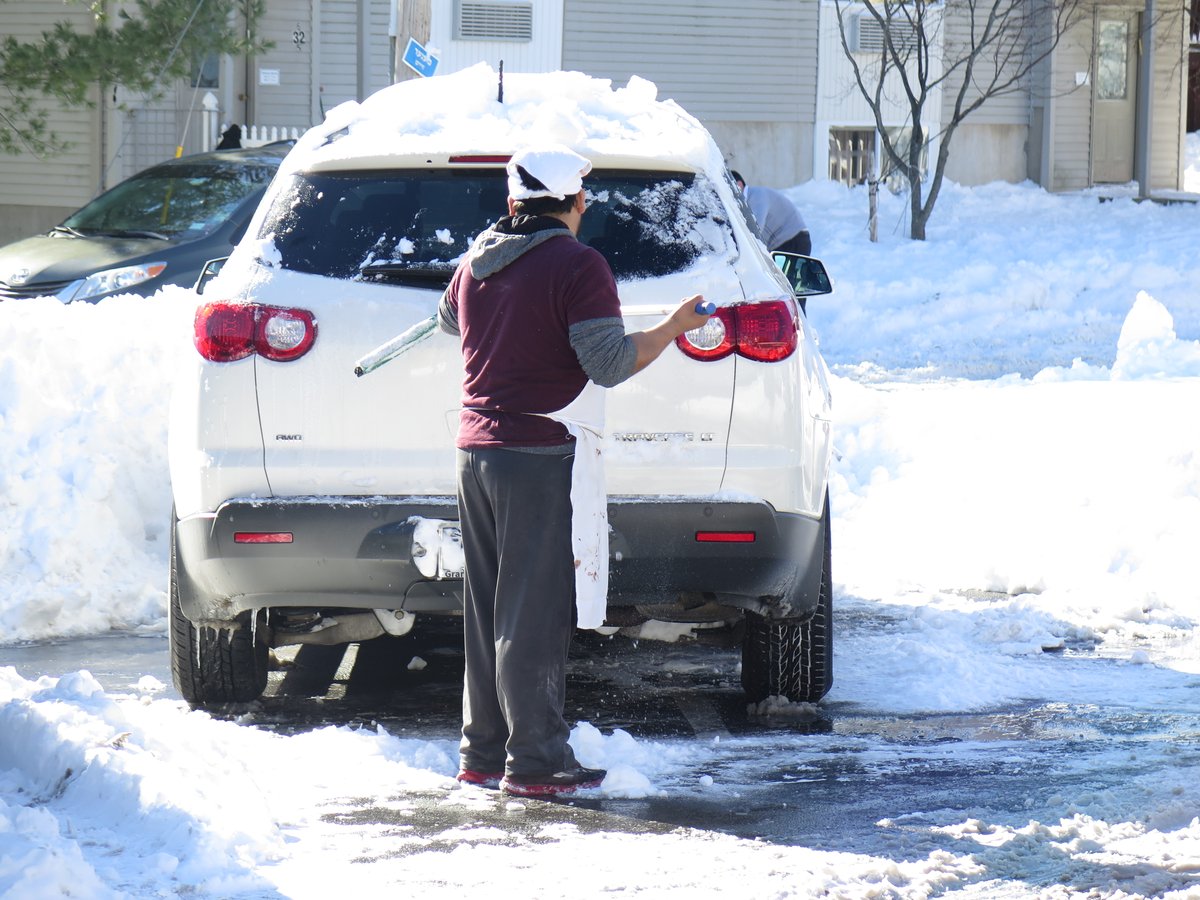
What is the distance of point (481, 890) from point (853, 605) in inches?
151

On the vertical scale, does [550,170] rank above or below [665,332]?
above

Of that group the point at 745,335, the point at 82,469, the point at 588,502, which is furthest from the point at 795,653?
the point at 82,469

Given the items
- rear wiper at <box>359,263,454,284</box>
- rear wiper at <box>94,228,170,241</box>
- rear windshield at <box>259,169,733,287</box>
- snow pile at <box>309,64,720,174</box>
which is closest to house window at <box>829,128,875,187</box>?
Result: rear wiper at <box>94,228,170,241</box>

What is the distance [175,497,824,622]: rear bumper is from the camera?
5180 millimetres

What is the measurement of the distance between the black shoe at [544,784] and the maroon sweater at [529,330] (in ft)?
2.95

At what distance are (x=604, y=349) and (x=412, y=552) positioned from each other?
97 centimetres

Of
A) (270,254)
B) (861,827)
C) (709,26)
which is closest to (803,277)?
(270,254)

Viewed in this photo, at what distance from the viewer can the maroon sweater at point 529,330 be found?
15.2ft

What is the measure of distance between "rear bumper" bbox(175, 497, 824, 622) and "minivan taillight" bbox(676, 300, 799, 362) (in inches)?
17.1

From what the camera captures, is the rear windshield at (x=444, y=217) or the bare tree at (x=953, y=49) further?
the bare tree at (x=953, y=49)

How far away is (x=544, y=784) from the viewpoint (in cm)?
486

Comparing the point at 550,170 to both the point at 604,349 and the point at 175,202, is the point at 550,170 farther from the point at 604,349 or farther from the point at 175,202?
the point at 175,202

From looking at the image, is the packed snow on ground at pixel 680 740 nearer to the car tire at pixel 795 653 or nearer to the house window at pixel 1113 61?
the car tire at pixel 795 653

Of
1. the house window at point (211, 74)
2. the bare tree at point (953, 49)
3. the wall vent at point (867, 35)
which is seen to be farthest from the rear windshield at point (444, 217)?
the wall vent at point (867, 35)
